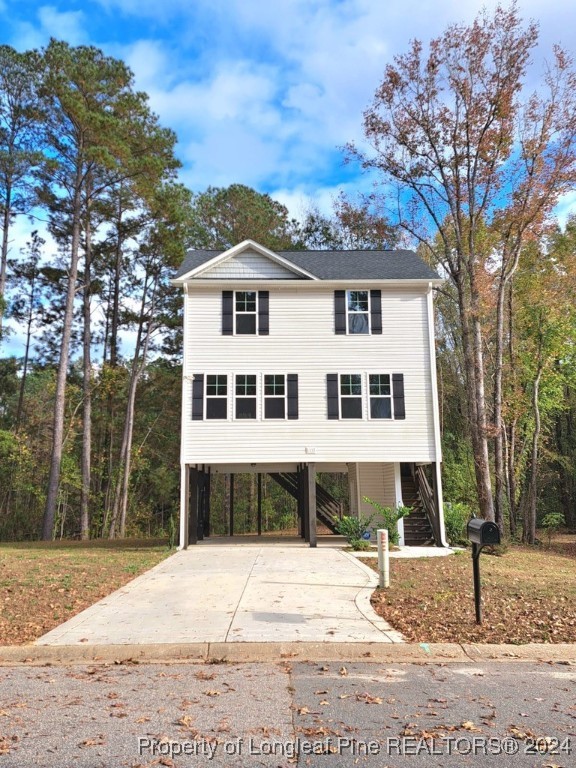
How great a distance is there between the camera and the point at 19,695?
4.21 m

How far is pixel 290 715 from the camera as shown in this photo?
12.3 ft

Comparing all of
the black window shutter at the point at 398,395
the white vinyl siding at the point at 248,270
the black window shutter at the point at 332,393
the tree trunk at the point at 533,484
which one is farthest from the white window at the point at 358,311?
the tree trunk at the point at 533,484

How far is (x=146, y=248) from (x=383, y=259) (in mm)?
11728

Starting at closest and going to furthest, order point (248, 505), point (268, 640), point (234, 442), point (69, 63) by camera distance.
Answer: point (268, 640)
point (234, 442)
point (69, 63)
point (248, 505)

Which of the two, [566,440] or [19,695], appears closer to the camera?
[19,695]

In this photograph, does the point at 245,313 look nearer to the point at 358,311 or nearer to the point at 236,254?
the point at 236,254

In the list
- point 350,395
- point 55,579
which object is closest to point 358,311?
point 350,395

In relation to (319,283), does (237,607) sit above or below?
below

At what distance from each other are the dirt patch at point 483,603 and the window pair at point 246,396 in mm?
5491

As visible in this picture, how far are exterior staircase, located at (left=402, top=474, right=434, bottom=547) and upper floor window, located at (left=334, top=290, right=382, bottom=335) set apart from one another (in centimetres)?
476

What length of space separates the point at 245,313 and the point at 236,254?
1.80 metres

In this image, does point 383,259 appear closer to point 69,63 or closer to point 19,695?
point 69,63

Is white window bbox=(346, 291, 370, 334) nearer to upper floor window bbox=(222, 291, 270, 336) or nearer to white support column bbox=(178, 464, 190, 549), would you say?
upper floor window bbox=(222, 291, 270, 336)

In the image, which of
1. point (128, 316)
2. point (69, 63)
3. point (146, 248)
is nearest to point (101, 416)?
point (128, 316)
